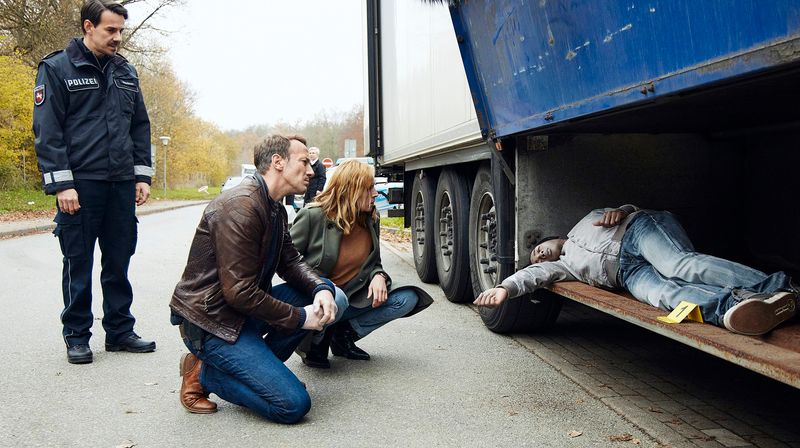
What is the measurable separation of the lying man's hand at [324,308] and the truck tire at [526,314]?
194 centimetres

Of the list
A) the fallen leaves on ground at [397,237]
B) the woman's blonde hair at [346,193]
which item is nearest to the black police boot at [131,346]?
the woman's blonde hair at [346,193]

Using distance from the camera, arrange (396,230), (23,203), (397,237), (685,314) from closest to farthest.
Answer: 1. (685,314)
2. (397,237)
3. (396,230)
4. (23,203)

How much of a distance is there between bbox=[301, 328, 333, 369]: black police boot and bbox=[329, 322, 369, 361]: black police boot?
0.67ft

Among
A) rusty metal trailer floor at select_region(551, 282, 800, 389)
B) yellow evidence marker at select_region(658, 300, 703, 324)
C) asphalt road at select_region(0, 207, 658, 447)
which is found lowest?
asphalt road at select_region(0, 207, 658, 447)

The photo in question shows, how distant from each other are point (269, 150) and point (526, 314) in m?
2.48

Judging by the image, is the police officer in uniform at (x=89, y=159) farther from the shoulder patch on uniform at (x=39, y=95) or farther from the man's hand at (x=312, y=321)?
the man's hand at (x=312, y=321)

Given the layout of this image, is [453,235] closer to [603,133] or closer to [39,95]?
[603,133]

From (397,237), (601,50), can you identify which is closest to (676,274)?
(601,50)

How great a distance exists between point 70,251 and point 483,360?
2654 millimetres

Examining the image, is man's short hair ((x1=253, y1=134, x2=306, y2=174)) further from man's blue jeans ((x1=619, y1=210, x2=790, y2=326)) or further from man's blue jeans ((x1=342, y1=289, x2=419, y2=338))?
man's blue jeans ((x1=619, y1=210, x2=790, y2=326))

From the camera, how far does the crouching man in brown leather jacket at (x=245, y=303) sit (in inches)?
145

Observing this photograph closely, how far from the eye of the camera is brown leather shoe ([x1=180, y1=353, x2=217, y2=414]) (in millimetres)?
3920

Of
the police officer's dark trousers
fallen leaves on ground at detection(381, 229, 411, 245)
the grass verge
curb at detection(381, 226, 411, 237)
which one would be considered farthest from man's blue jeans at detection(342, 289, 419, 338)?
the grass verge

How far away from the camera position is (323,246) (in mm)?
4672
